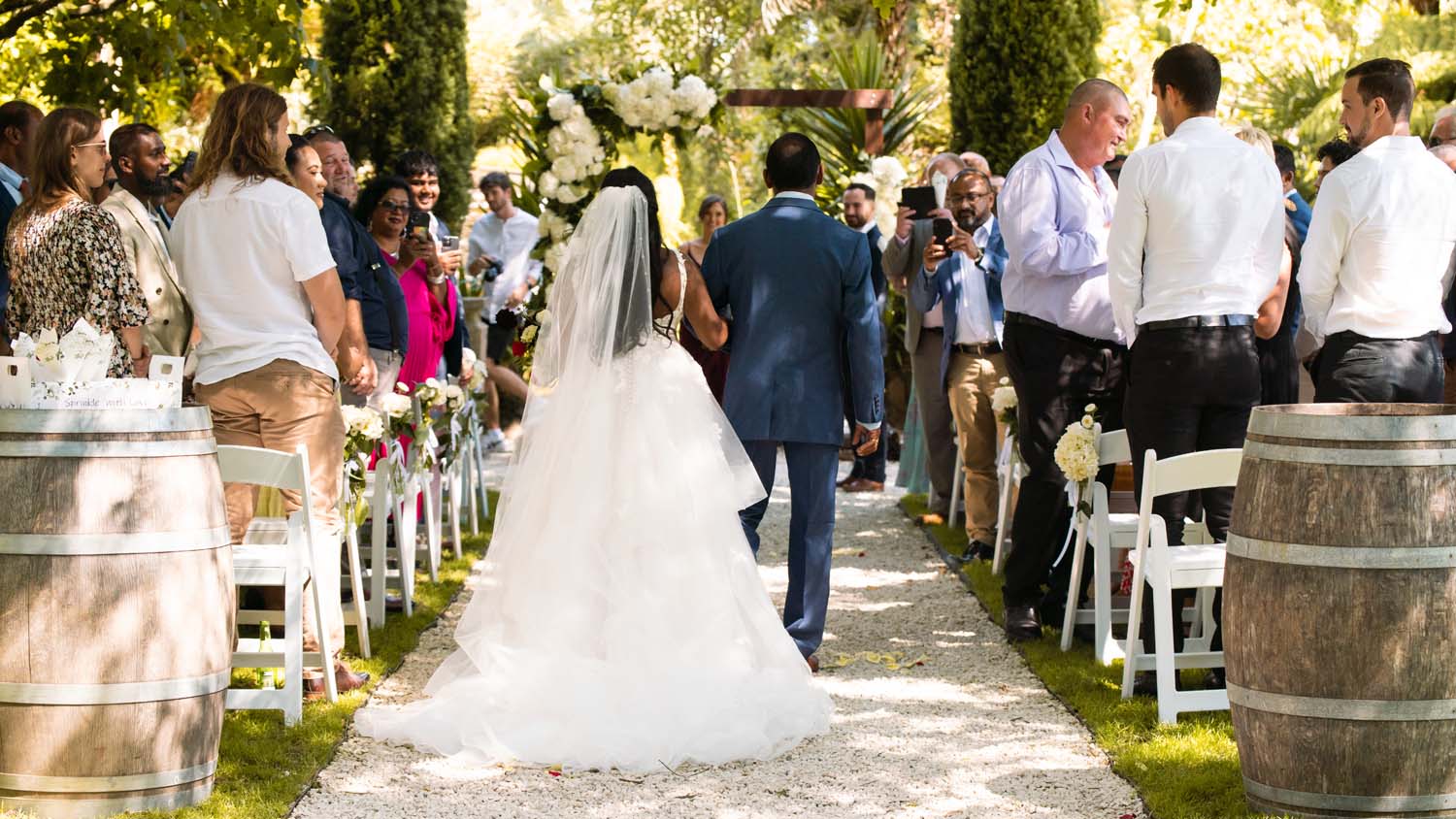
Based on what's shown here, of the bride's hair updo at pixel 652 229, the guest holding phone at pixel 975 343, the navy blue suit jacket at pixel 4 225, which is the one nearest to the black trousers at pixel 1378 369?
the bride's hair updo at pixel 652 229

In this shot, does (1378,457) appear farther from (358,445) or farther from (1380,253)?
(358,445)

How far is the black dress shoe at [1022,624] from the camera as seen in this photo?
6.76 meters

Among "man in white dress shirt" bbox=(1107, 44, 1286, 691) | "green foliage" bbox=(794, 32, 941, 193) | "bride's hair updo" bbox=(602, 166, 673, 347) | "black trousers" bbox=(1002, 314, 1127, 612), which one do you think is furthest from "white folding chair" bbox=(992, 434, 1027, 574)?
"green foliage" bbox=(794, 32, 941, 193)

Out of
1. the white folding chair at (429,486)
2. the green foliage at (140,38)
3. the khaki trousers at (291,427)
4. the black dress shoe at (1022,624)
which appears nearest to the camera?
the khaki trousers at (291,427)

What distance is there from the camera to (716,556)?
5531 millimetres

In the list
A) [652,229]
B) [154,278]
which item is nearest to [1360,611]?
[652,229]

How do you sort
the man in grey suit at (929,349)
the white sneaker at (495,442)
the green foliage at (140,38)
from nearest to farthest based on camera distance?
1. the green foliage at (140,38)
2. the man in grey suit at (929,349)
3. the white sneaker at (495,442)

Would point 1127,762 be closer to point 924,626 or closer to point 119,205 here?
point 924,626

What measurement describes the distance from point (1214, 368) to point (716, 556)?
1.82 meters

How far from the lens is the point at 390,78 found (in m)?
14.6

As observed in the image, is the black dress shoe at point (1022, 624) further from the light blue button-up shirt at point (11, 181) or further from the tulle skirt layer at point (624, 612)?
the light blue button-up shirt at point (11, 181)

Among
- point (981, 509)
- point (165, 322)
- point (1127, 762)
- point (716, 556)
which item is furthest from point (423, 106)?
point (1127, 762)

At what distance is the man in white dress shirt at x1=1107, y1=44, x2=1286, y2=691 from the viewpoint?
549 cm

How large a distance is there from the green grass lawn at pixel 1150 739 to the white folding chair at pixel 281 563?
266 cm
